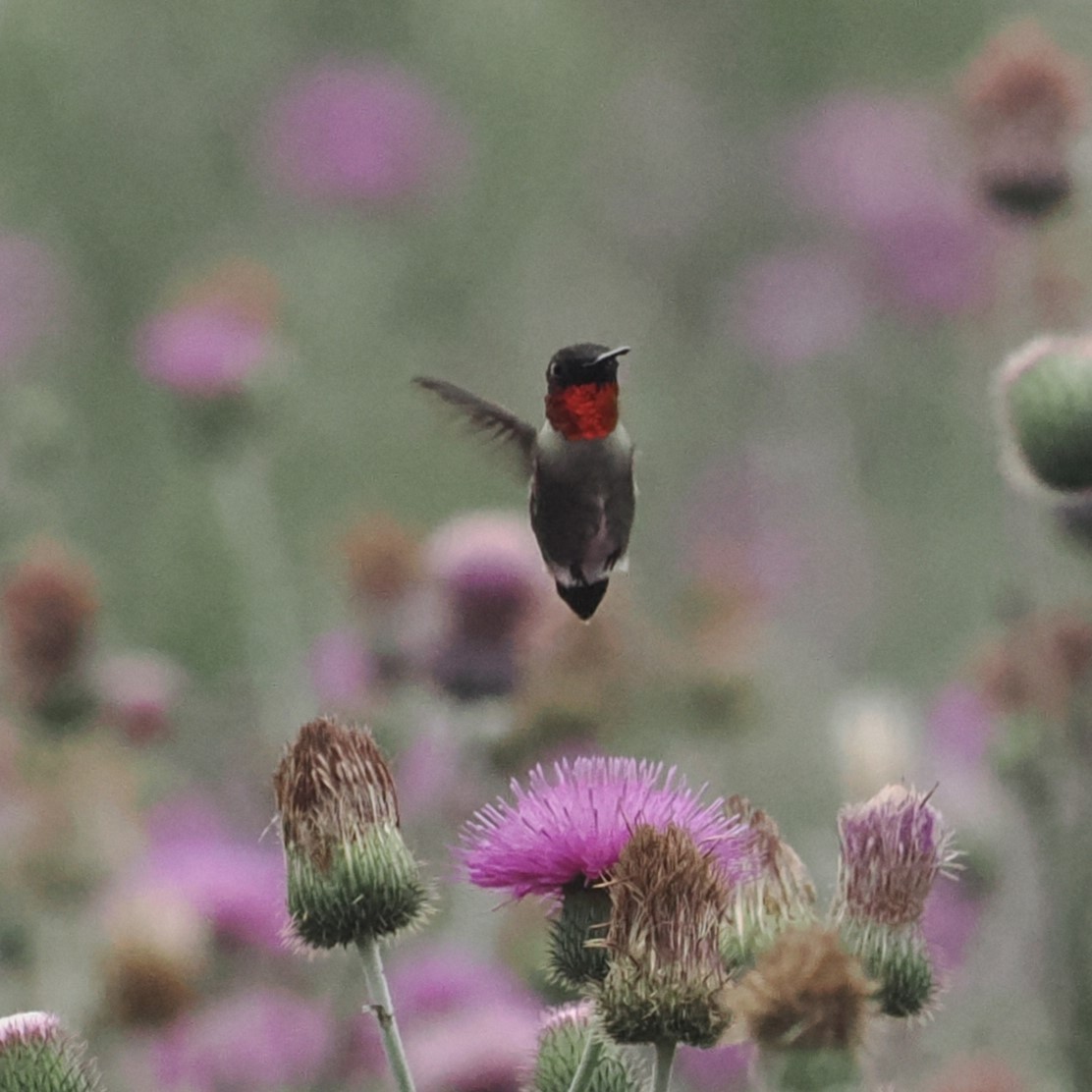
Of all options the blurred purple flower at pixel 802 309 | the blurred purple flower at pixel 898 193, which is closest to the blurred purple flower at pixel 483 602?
the blurred purple flower at pixel 898 193

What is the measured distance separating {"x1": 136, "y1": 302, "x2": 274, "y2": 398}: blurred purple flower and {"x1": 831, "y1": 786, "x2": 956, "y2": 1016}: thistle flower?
359 centimetres

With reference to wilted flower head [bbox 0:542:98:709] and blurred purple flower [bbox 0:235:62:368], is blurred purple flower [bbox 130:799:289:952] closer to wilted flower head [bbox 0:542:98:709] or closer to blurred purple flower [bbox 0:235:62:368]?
wilted flower head [bbox 0:542:98:709]

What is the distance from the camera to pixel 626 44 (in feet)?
43.0

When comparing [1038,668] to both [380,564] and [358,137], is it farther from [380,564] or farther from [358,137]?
[358,137]

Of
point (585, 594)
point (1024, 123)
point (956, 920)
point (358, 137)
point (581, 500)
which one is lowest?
point (956, 920)

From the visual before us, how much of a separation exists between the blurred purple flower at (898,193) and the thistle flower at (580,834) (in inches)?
257

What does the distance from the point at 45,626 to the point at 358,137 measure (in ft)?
18.9

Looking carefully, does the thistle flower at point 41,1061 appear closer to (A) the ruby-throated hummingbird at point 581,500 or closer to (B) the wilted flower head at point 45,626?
(A) the ruby-throated hummingbird at point 581,500

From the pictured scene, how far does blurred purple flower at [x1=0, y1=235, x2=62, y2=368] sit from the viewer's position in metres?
9.26

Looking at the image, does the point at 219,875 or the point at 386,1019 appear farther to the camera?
the point at 219,875

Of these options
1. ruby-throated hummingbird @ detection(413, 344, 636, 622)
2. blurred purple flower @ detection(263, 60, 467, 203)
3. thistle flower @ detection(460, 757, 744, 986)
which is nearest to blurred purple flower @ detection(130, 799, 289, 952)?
ruby-throated hummingbird @ detection(413, 344, 636, 622)

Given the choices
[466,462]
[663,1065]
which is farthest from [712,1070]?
[466,462]

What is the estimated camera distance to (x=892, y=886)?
2613 mm

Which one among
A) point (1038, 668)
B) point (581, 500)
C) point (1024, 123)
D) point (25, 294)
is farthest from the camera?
point (25, 294)
